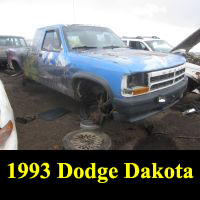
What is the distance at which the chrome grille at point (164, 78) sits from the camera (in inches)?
127

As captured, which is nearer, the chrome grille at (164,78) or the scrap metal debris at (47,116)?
the chrome grille at (164,78)

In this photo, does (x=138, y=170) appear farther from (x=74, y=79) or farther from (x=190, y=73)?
(x=190, y=73)

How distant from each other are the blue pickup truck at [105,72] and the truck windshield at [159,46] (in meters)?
2.47

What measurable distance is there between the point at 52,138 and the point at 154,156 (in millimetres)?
1695

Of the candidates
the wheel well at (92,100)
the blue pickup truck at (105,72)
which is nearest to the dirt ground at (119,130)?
the wheel well at (92,100)

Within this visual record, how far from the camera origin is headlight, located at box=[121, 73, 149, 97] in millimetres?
3029

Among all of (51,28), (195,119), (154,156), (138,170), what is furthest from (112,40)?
(138,170)

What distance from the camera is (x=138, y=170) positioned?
2586 mm

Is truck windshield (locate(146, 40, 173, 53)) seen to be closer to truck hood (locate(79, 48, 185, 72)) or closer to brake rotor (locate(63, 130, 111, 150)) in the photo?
truck hood (locate(79, 48, 185, 72))

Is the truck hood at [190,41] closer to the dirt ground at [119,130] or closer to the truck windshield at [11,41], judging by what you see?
the dirt ground at [119,130]

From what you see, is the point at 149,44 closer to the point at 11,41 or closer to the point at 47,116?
the point at 47,116

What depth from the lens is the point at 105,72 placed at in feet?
10.5

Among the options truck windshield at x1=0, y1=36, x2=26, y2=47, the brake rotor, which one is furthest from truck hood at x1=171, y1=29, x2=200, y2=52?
truck windshield at x1=0, y1=36, x2=26, y2=47

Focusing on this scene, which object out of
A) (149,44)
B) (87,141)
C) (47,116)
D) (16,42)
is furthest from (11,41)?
(87,141)
